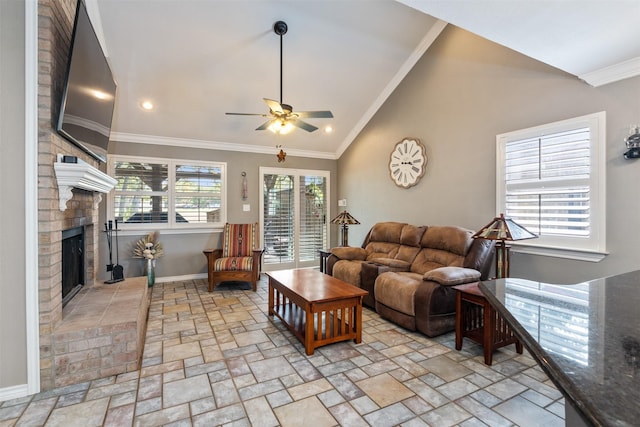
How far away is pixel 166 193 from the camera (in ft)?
16.8

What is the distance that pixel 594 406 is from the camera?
52 cm

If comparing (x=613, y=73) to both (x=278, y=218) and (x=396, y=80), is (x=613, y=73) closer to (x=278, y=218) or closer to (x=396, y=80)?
(x=396, y=80)

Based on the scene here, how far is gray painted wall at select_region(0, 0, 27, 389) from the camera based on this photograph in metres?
2.01

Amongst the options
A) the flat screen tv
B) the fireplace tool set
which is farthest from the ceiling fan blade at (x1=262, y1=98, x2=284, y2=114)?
the fireplace tool set

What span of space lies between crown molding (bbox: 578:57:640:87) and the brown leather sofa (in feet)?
5.46

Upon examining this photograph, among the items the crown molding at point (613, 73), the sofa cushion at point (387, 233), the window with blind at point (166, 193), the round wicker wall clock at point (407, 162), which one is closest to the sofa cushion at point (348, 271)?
the sofa cushion at point (387, 233)

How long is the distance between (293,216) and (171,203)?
2205 millimetres

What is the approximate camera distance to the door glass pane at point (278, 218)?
19.3ft

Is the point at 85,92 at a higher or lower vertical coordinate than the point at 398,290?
higher

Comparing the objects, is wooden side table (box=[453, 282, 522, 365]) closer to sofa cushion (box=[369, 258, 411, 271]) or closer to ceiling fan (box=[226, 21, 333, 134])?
sofa cushion (box=[369, 258, 411, 271])

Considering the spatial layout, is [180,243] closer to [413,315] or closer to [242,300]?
[242,300]

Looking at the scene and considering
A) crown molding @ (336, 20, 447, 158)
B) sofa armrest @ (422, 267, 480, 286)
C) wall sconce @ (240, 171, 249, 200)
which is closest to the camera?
sofa armrest @ (422, 267, 480, 286)

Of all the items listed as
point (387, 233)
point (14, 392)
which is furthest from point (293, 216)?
point (14, 392)

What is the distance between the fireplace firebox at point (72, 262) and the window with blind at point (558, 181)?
4.32m
